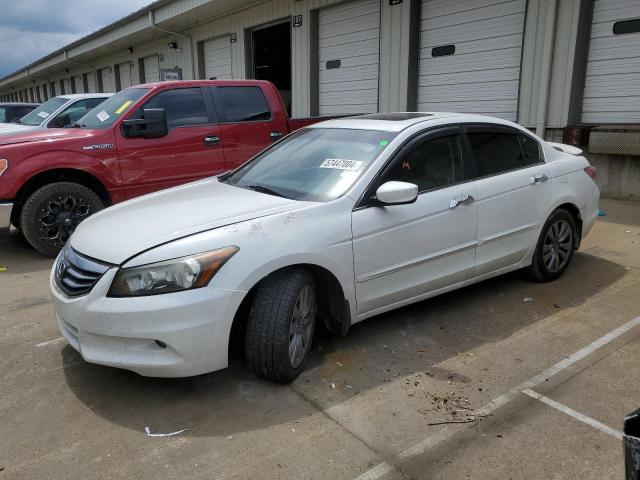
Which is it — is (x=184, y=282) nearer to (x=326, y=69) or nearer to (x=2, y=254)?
(x=2, y=254)

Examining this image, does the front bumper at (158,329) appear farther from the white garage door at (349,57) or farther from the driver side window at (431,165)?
the white garage door at (349,57)

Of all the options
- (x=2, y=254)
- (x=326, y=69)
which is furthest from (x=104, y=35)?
(x=2, y=254)

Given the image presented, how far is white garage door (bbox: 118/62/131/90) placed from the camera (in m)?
23.5

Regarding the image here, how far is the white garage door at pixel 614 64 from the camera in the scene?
25.6 feet

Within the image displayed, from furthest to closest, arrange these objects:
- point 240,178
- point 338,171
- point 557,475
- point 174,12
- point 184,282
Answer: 1. point 174,12
2. point 240,178
3. point 338,171
4. point 184,282
5. point 557,475

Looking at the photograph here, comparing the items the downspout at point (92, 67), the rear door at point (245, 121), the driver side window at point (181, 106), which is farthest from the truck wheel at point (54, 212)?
the downspout at point (92, 67)

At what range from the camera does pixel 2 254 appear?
6.21 meters

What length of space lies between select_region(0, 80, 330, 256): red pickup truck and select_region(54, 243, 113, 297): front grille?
115 inches

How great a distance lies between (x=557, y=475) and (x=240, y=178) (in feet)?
9.53

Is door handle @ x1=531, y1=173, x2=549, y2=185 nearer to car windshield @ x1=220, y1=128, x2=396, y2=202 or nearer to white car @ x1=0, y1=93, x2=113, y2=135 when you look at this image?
car windshield @ x1=220, y1=128, x2=396, y2=202

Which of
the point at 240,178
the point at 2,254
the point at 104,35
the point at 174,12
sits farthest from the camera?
→ the point at 104,35

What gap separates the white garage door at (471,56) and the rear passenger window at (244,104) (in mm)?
4681

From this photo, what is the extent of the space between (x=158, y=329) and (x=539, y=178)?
3.38 m

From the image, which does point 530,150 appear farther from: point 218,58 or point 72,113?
point 218,58
